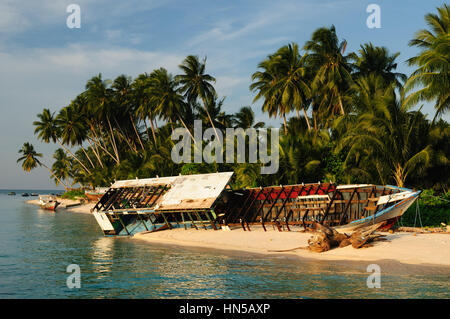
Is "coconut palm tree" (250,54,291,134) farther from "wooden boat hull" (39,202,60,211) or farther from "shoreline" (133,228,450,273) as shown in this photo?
"wooden boat hull" (39,202,60,211)

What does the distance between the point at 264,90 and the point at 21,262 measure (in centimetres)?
3573

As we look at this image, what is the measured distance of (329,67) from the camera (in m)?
43.2

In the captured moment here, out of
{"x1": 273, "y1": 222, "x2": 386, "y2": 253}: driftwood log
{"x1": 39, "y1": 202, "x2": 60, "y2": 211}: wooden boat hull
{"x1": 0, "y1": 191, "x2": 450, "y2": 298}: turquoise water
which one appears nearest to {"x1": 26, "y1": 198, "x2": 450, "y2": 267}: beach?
{"x1": 273, "y1": 222, "x2": 386, "y2": 253}: driftwood log

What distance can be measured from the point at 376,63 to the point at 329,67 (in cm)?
567

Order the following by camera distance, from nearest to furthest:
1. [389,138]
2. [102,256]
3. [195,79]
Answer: [102,256], [389,138], [195,79]

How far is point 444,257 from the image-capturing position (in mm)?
17422

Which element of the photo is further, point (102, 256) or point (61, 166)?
point (61, 166)

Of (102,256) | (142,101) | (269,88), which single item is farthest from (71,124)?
(102,256)

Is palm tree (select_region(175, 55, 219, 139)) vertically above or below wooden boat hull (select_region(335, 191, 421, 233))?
above

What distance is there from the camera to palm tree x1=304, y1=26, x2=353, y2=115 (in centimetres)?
A: 4241

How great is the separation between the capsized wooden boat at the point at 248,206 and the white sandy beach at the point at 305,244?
106 cm

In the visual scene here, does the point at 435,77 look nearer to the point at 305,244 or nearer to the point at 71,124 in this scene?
the point at 305,244

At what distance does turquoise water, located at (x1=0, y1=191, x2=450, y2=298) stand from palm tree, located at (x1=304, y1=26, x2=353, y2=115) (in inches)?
1048
